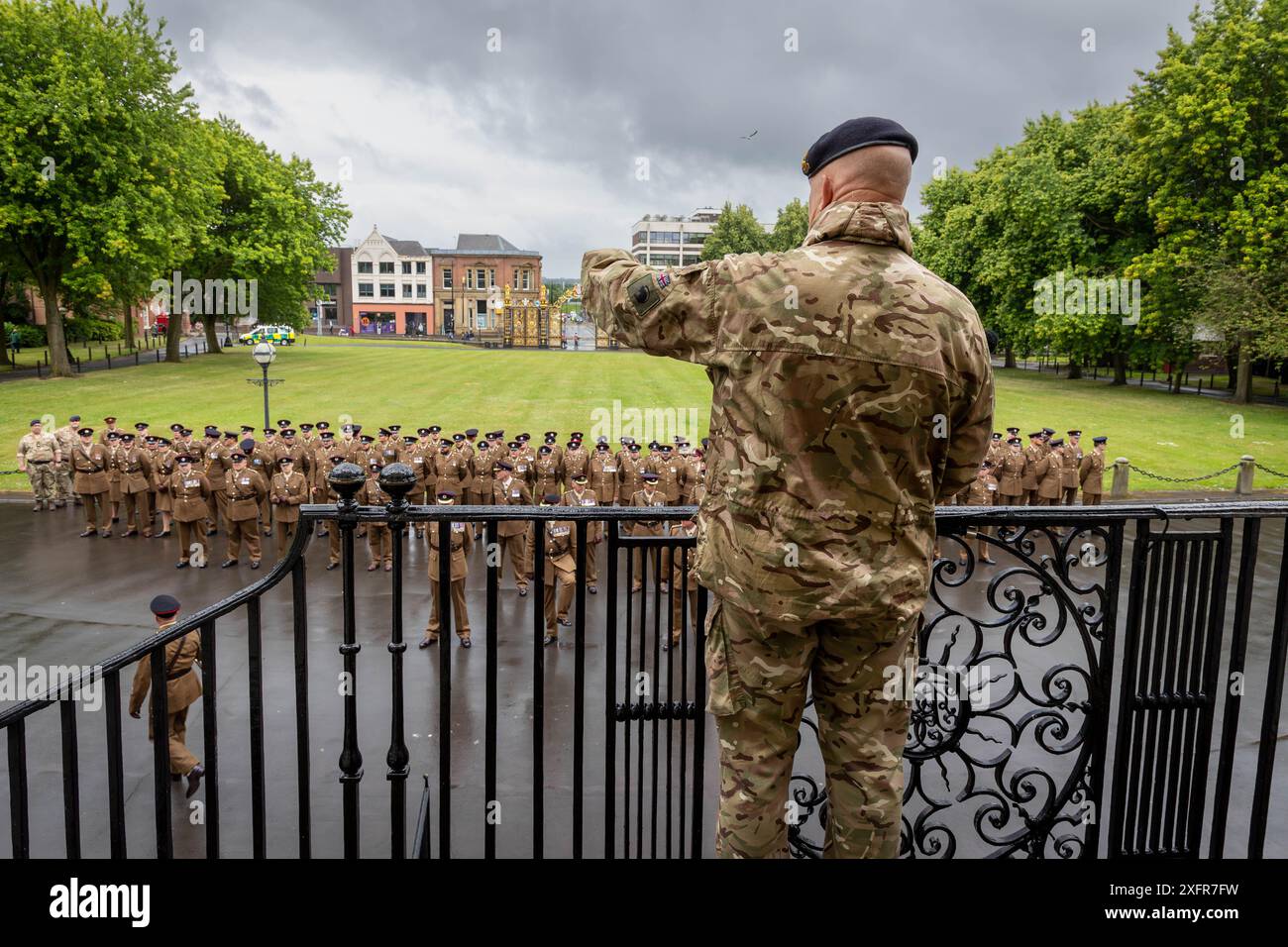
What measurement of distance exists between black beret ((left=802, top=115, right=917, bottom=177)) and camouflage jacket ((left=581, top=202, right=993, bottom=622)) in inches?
7.8

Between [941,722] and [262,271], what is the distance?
177 ft

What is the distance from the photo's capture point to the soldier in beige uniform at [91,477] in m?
16.8

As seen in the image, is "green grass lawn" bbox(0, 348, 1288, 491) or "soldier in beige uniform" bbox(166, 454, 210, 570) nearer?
"soldier in beige uniform" bbox(166, 454, 210, 570)

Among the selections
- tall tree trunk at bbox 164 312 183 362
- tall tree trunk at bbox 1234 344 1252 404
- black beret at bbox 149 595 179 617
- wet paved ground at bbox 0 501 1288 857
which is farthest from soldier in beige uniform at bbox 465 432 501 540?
tall tree trunk at bbox 164 312 183 362

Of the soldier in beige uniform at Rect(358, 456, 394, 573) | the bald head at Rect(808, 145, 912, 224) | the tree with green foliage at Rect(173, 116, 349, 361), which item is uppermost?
the tree with green foliage at Rect(173, 116, 349, 361)

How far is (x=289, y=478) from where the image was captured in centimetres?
1549

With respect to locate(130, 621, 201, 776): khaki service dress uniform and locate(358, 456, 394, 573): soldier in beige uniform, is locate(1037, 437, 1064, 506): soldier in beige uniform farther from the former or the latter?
locate(130, 621, 201, 776): khaki service dress uniform

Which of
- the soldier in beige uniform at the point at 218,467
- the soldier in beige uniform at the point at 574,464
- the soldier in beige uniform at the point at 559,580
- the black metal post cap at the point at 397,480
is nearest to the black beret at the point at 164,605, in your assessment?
the soldier in beige uniform at the point at 559,580

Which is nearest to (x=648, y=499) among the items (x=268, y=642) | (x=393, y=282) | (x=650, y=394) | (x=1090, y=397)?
(x=268, y=642)

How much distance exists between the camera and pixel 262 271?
50438mm

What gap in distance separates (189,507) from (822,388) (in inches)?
594

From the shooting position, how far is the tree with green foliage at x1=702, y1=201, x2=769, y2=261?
259ft
